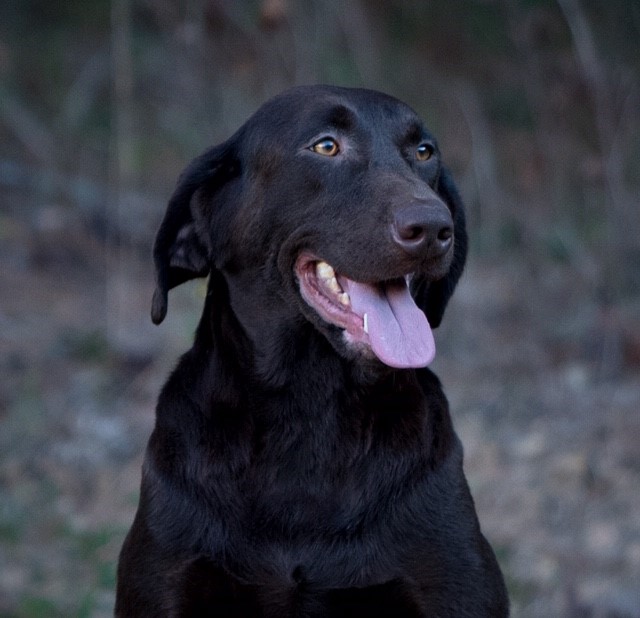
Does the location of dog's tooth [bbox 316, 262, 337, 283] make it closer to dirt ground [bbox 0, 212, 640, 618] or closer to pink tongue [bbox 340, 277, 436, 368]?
pink tongue [bbox 340, 277, 436, 368]

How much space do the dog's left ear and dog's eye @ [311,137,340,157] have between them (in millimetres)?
407

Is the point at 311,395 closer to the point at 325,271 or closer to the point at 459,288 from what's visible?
the point at 325,271

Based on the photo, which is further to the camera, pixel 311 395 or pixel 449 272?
pixel 449 272

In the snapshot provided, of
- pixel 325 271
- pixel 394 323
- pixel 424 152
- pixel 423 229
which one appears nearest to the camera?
pixel 423 229

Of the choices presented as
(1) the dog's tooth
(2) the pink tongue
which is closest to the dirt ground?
(1) the dog's tooth

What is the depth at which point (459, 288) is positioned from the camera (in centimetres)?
778

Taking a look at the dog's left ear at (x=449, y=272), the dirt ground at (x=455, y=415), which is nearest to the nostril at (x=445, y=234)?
the dog's left ear at (x=449, y=272)

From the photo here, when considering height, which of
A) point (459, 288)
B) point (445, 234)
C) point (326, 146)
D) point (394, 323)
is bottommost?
point (459, 288)

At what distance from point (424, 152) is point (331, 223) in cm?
43

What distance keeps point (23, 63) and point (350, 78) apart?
10.5ft

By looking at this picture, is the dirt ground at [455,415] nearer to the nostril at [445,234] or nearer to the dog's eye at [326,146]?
the dog's eye at [326,146]

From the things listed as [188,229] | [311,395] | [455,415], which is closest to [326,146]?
[188,229]

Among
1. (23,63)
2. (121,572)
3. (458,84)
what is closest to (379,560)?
(121,572)

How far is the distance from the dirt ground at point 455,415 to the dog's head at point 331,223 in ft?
2.83
